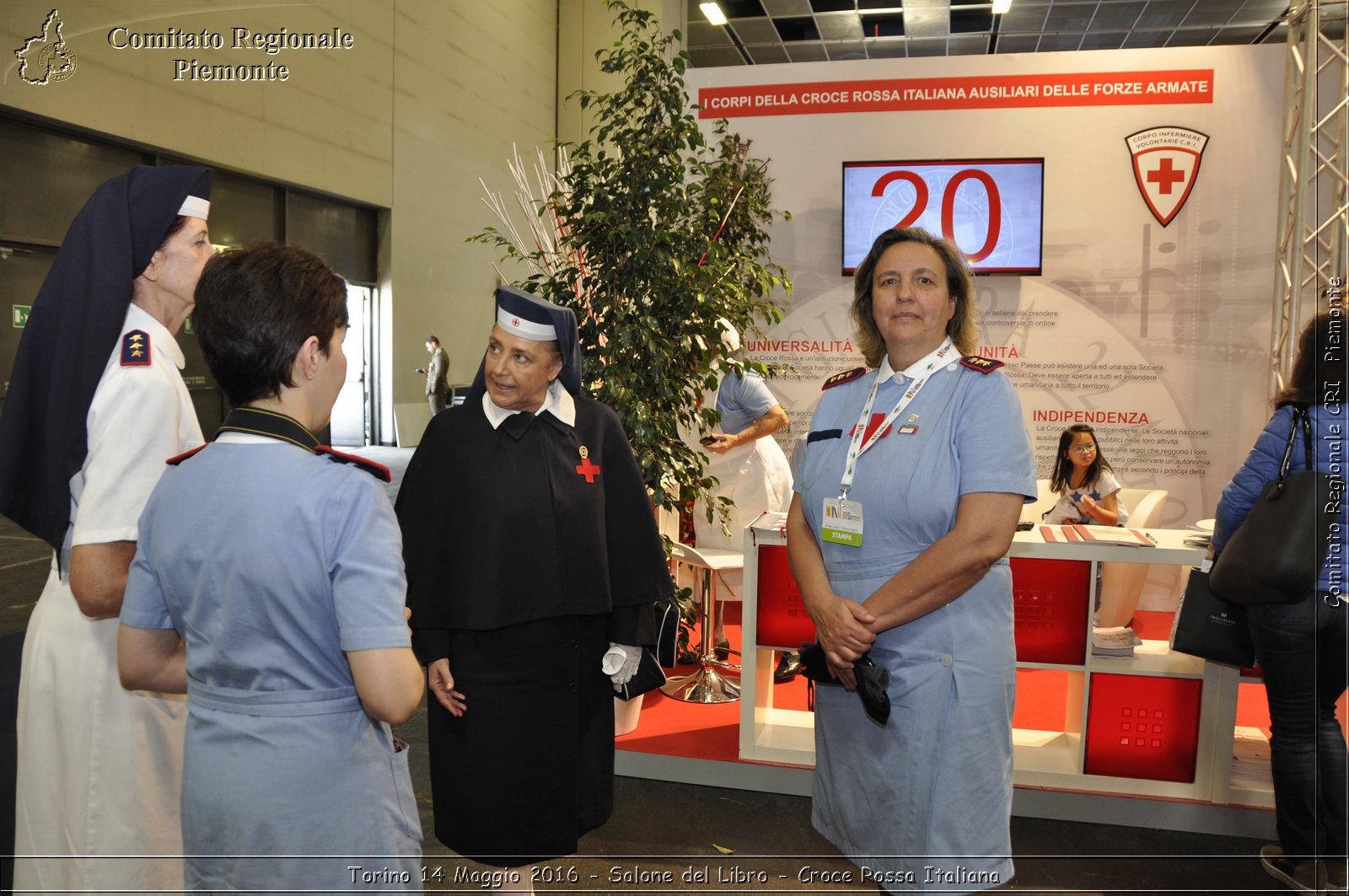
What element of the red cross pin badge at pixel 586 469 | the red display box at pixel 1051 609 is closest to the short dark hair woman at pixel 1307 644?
the red display box at pixel 1051 609

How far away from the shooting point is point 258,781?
1290 mm

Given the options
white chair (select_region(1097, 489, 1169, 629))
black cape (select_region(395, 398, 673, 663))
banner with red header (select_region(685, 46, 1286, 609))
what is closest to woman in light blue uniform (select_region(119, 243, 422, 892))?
black cape (select_region(395, 398, 673, 663))

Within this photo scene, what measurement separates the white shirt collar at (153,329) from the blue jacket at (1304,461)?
2537 mm

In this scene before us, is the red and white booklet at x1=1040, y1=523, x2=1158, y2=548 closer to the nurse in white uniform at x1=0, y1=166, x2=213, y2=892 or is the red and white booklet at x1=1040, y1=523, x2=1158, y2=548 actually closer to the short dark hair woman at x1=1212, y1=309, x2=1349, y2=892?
the short dark hair woman at x1=1212, y1=309, x2=1349, y2=892

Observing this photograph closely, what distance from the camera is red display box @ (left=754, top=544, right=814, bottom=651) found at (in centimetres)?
346

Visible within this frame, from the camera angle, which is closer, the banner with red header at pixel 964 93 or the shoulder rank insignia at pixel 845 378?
the shoulder rank insignia at pixel 845 378

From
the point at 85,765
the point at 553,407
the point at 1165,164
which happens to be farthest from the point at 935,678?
the point at 1165,164

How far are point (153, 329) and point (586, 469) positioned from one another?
95 cm

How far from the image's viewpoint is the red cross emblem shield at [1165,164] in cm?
576

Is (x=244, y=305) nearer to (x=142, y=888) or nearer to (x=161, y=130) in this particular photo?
(x=142, y=888)

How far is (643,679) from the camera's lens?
2326mm

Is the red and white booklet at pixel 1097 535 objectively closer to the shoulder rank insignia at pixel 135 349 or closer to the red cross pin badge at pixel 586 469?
the red cross pin badge at pixel 586 469

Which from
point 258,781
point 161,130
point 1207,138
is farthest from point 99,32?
point 1207,138

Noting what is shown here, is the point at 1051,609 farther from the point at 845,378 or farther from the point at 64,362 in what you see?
the point at 64,362
